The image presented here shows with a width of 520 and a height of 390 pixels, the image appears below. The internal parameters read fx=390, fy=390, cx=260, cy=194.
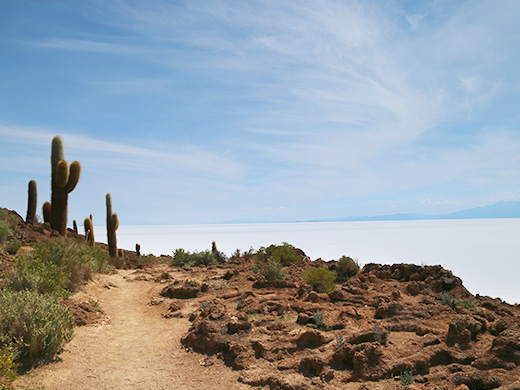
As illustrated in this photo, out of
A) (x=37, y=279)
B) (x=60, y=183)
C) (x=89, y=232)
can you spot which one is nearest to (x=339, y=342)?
(x=37, y=279)

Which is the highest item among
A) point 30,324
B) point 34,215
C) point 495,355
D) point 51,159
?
point 51,159

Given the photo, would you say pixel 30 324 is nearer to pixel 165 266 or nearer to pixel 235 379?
pixel 235 379

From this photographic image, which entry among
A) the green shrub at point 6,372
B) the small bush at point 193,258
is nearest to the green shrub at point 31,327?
the green shrub at point 6,372

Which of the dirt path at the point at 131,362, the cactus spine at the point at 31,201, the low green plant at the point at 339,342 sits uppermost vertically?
the cactus spine at the point at 31,201

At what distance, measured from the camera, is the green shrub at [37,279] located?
9.68m

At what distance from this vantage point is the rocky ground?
679 centimetres

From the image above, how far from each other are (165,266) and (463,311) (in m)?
14.3

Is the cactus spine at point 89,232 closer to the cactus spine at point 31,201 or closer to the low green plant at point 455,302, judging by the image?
the cactus spine at point 31,201

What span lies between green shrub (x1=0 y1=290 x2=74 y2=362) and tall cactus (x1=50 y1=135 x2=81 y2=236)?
533 inches

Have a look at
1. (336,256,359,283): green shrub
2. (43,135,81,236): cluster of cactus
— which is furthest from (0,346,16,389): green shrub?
(43,135,81,236): cluster of cactus

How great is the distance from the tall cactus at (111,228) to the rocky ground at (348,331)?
34.8 ft

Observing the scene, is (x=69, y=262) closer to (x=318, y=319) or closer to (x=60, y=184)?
(x=318, y=319)

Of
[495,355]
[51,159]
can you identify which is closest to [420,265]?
[495,355]

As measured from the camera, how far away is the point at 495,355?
22.3 ft
